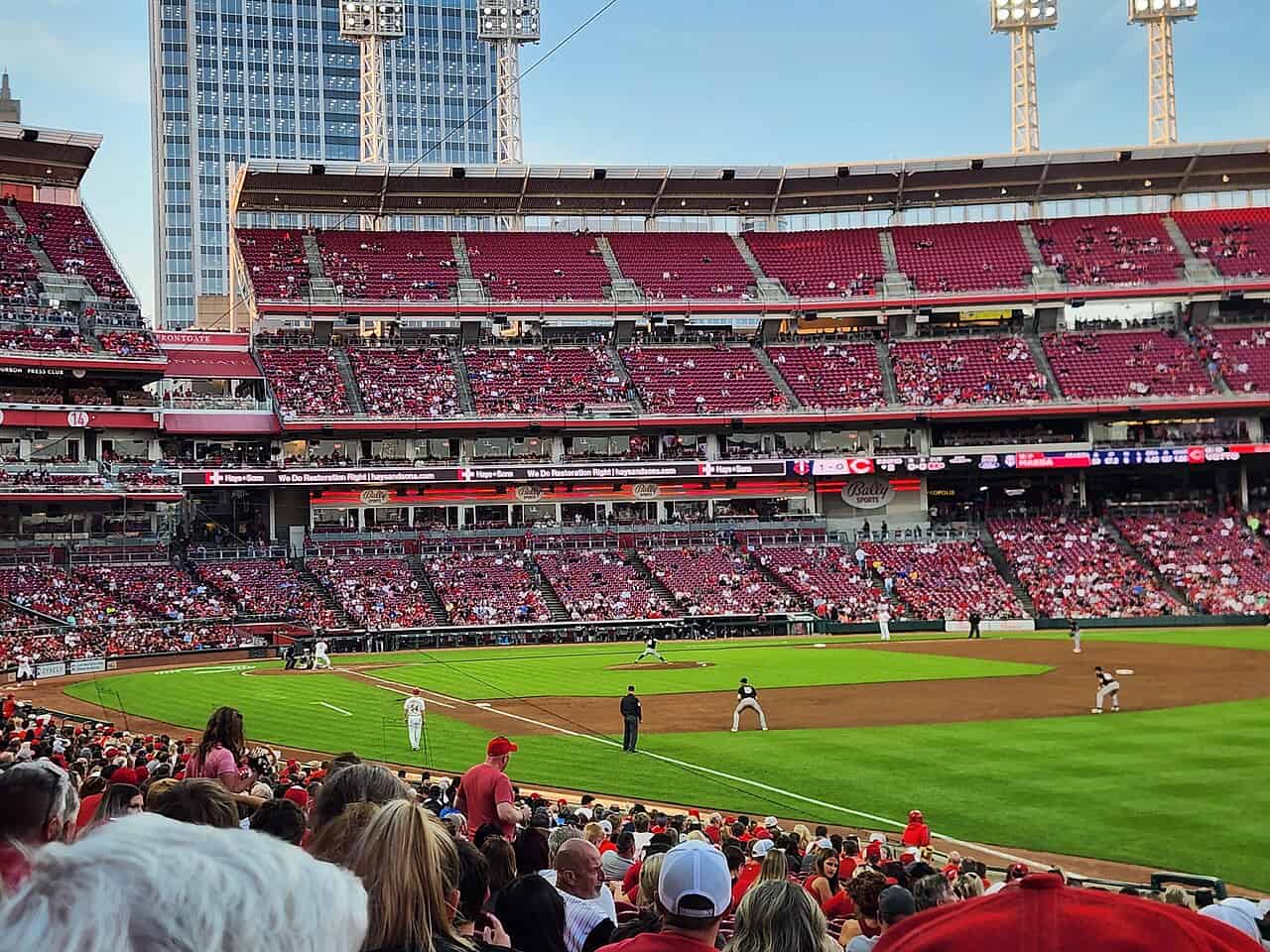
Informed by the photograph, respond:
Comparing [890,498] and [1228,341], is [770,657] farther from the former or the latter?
[1228,341]

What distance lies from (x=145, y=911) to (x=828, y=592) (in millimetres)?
63554

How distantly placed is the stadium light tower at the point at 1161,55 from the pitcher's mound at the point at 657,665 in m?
50.7

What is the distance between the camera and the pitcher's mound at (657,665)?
150 feet

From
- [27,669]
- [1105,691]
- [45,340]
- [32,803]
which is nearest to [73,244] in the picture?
[45,340]

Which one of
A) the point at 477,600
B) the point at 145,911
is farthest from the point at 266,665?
the point at 145,911

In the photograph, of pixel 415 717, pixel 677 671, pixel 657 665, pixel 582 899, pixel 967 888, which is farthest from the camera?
pixel 657 665

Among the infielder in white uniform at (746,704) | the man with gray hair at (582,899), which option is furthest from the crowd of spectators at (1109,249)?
the man with gray hair at (582,899)

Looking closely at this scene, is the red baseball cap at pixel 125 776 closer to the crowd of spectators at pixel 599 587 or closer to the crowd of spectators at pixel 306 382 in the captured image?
the crowd of spectators at pixel 599 587

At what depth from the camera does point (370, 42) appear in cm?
7844

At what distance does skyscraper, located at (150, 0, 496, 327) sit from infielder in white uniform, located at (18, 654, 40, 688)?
107m

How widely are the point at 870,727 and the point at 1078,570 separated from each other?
128 feet

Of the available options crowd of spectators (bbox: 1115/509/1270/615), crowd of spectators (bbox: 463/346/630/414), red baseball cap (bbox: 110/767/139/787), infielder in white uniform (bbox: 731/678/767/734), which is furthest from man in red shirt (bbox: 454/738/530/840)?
crowd of spectators (bbox: 463/346/630/414)

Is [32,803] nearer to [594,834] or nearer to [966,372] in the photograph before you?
[594,834]

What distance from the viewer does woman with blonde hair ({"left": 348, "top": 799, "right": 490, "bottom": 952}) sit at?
13.6ft
